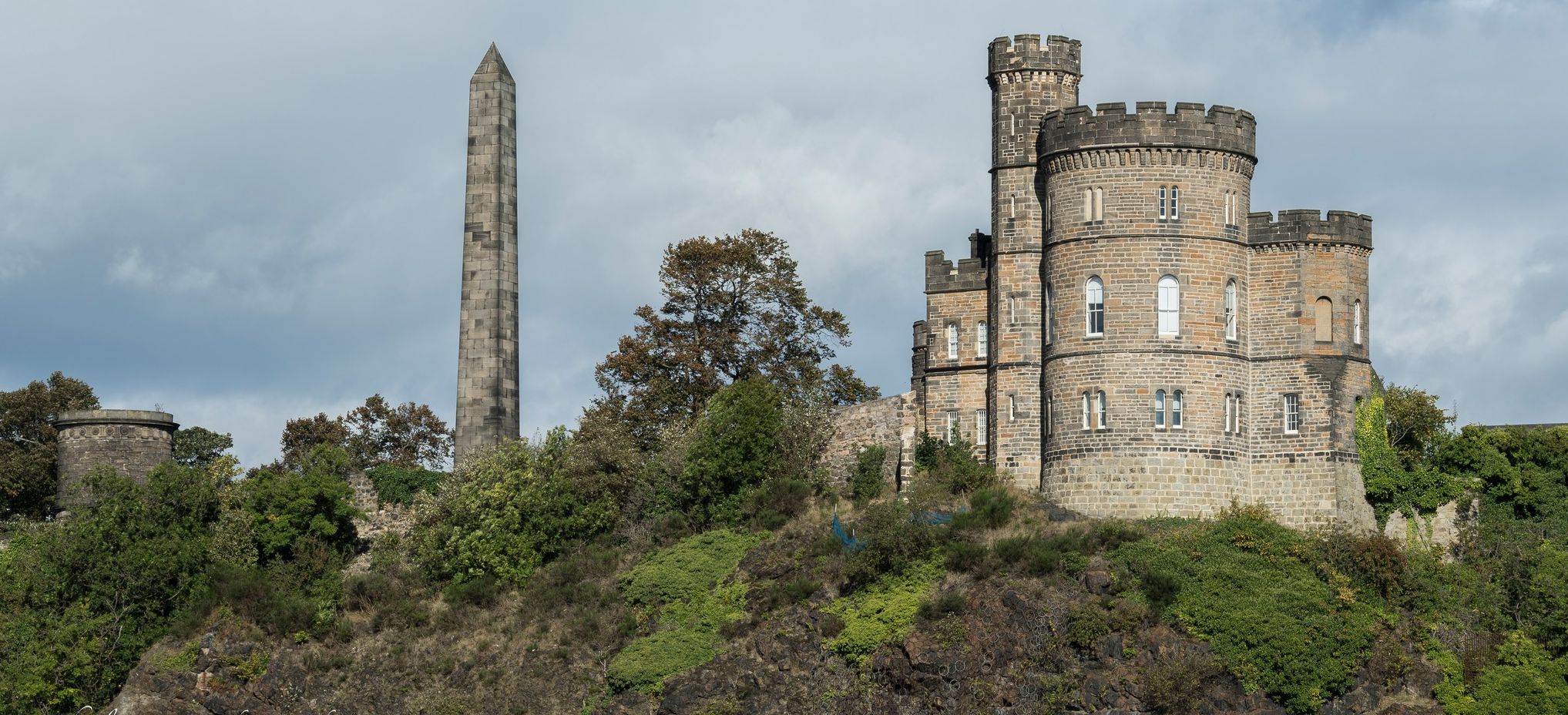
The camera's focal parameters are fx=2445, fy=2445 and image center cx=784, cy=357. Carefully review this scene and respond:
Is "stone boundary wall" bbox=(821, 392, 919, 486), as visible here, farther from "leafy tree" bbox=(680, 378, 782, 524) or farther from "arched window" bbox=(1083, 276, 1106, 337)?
"arched window" bbox=(1083, 276, 1106, 337)

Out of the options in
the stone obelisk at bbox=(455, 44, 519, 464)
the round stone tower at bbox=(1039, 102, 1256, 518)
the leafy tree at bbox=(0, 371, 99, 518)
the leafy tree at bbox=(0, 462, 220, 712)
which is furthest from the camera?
the leafy tree at bbox=(0, 371, 99, 518)

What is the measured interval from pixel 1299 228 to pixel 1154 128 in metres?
5.08

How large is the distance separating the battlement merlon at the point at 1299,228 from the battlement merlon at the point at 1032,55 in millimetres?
6960

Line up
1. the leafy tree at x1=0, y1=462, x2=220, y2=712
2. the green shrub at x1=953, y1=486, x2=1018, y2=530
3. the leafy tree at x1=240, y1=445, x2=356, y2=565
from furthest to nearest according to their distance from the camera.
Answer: the leafy tree at x1=240, y1=445, x2=356, y2=565
the leafy tree at x1=0, y1=462, x2=220, y2=712
the green shrub at x1=953, y1=486, x2=1018, y2=530

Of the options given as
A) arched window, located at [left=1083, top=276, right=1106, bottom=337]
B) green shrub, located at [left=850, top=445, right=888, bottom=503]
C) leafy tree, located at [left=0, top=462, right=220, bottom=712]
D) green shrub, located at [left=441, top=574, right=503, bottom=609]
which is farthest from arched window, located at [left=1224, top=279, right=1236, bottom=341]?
leafy tree, located at [left=0, top=462, right=220, bottom=712]

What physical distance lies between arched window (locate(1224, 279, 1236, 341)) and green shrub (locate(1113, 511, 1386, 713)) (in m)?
5.70

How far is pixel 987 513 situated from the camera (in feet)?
210

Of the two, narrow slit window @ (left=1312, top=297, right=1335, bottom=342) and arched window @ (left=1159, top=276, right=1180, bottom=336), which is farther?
narrow slit window @ (left=1312, top=297, right=1335, bottom=342)

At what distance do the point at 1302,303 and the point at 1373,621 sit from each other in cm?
1101

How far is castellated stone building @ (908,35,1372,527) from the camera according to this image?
211 ft

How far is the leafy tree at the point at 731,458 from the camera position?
68.2 meters

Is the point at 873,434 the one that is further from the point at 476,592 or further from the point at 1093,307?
the point at 476,592

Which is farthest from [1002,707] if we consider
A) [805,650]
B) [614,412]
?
[614,412]

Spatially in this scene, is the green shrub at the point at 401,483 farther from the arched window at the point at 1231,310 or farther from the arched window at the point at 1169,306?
the arched window at the point at 1231,310
